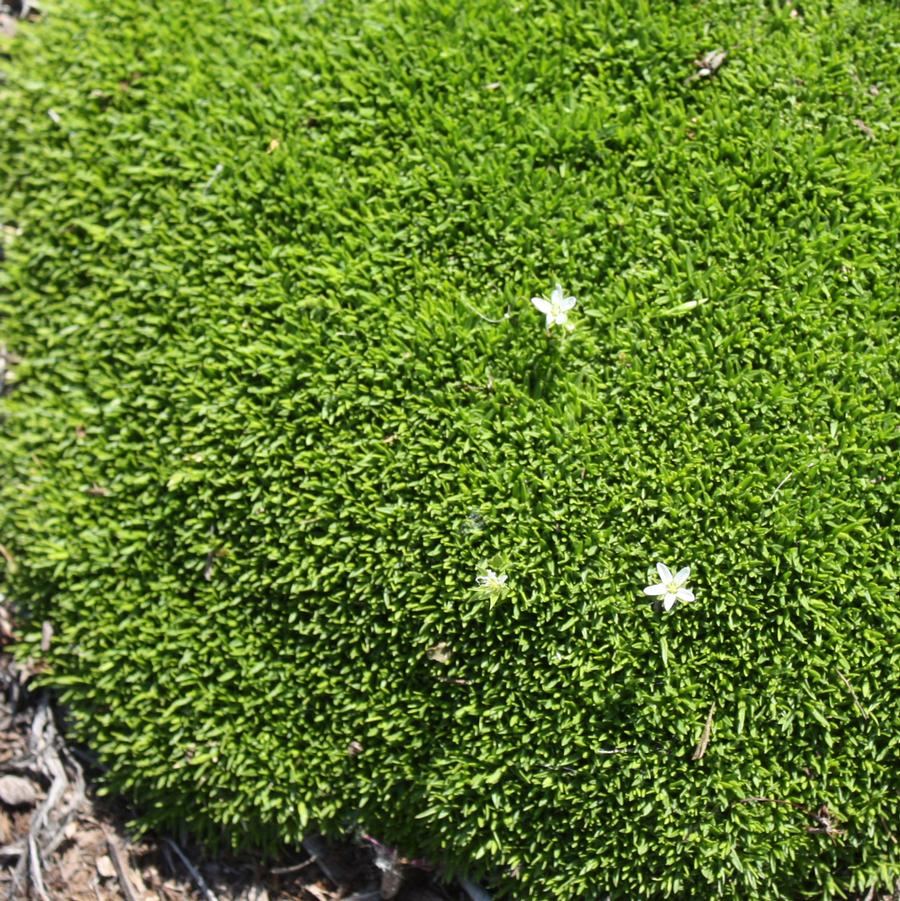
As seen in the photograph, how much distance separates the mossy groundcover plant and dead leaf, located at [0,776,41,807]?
41 centimetres

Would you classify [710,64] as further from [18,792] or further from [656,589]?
[18,792]

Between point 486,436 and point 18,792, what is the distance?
2111 millimetres

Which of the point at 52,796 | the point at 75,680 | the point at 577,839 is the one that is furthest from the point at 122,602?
the point at 577,839

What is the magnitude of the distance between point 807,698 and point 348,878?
1551 millimetres

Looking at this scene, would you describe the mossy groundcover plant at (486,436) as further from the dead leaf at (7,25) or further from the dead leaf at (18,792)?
the dead leaf at (7,25)

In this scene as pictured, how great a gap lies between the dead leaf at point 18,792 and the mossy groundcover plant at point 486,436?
1.34 ft

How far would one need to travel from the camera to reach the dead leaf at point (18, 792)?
338cm

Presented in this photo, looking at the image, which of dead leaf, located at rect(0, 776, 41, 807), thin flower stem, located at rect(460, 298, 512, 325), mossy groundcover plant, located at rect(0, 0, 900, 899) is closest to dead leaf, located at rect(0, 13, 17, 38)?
mossy groundcover plant, located at rect(0, 0, 900, 899)

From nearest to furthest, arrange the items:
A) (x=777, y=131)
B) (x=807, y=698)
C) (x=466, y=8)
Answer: (x=807, y=698) → (x=777, y=131) → (x=466, y=8)

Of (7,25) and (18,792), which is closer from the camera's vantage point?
(18,792)

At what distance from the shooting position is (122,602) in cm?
314

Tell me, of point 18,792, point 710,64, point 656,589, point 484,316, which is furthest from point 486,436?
point 18,792

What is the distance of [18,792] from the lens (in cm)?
339

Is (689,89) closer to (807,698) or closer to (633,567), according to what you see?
(633,567)
